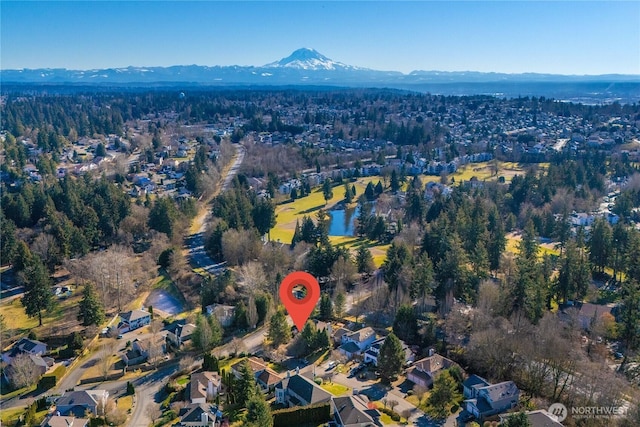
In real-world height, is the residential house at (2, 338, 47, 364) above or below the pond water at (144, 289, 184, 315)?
above

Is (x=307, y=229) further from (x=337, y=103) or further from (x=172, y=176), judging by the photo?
(x=337, y=103)

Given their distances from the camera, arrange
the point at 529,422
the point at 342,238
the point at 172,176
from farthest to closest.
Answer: the point at 172,176
the point at 342,238
the point at 529,422

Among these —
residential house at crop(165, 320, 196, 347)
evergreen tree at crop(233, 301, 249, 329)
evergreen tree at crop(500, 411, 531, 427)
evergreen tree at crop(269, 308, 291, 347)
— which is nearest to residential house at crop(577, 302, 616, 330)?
evergreen tree at crop(500, 411, 531, 427)

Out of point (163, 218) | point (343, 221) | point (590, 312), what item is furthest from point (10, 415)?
point (343, 221)

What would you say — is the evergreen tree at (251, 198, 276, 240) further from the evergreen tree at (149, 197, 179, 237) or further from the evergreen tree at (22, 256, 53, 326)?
the evergreen tree at (22, 256, 53, 326)

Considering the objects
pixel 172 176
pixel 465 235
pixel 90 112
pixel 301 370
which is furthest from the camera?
pixel 90 112

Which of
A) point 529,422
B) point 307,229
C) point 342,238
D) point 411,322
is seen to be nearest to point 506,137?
point 342,238

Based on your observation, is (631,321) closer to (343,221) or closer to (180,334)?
(180,334)
